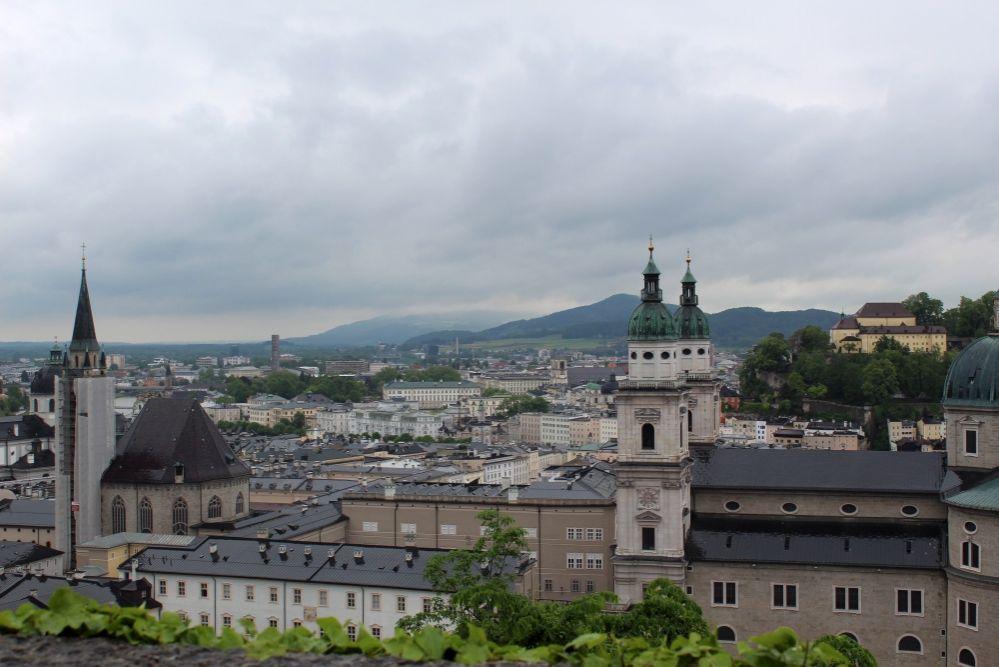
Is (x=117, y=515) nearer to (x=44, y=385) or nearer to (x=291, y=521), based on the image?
(x=291, y=521)

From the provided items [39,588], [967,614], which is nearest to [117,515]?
[39,588]

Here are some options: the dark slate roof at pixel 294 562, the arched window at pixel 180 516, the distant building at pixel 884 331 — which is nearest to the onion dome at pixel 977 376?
the dark slate roof at pixel 294 562

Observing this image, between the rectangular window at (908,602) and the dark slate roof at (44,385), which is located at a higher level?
the dark slate roof at (44,385)

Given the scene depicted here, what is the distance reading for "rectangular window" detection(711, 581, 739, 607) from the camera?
43.1 meters

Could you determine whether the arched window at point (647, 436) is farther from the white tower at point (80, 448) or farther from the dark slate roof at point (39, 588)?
the white tower at point (80, 448)

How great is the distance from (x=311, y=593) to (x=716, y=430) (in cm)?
2264

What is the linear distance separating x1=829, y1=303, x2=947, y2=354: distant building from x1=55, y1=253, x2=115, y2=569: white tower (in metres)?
103

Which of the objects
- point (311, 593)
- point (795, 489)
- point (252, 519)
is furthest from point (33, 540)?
point (795, 489)

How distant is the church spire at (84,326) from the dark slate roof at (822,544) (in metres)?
44.6

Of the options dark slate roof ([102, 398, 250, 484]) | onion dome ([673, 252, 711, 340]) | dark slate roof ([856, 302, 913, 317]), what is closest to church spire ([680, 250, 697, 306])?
onion dome ([673, 252, 711, 340])

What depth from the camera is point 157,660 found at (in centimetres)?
1138

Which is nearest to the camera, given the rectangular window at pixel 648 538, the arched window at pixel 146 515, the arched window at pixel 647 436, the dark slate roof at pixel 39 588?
the dark slate roof at pixel 39 588

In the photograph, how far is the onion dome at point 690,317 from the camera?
2176 inches

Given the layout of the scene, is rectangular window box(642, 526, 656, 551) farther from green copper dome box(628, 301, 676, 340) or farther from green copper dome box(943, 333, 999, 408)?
green copper dome box(943, 333, 999, 408)
